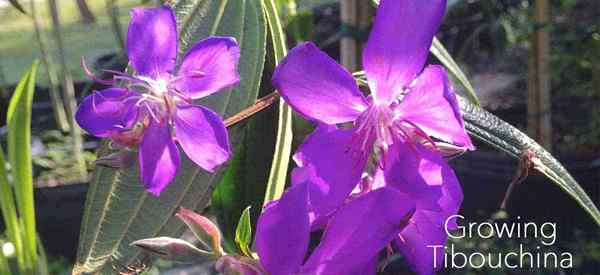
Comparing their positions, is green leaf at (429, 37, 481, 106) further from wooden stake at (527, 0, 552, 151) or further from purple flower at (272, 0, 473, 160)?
wooden stake at (527, 0, 552, 151)

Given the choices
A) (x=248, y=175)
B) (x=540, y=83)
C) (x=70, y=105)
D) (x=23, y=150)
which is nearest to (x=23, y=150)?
(x=23, y=150)

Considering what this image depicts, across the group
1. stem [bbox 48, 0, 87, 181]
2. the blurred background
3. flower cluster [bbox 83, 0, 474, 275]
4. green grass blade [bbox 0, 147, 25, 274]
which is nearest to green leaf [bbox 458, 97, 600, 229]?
flower cluster [bbox 83, 0, 474, 275]

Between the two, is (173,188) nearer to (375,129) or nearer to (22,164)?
(375,129)

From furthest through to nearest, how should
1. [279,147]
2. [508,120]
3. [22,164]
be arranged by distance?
[508,120] → [22,164] → [279,147]

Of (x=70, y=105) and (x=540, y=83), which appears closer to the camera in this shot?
(x=540, y=83)

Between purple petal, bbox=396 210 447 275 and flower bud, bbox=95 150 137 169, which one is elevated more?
flower bud, bbox=95 150 137 169

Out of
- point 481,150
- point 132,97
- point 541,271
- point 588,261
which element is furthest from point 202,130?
point 481,150

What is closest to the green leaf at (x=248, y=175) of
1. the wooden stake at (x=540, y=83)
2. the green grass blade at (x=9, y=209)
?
the green grass blade at (x=9, y=209)
